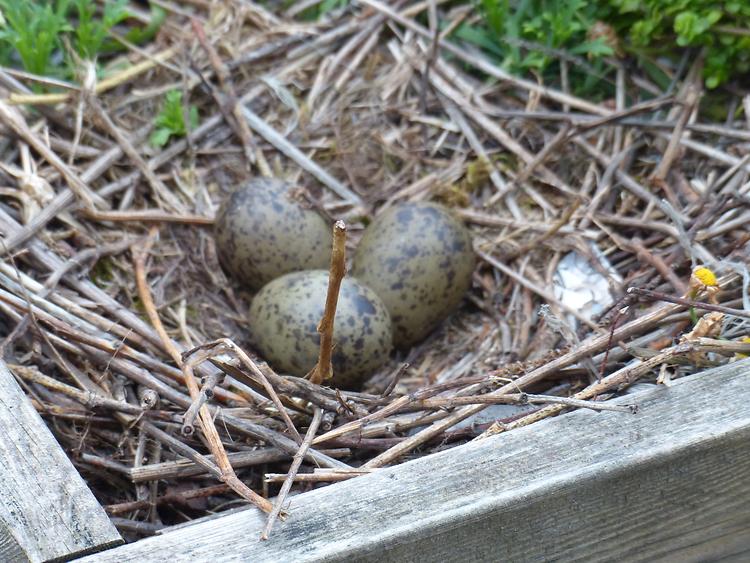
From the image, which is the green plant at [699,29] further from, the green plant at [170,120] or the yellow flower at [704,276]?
the green plant at [170,120]

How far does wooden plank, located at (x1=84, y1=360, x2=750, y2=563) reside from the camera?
1.51 meters

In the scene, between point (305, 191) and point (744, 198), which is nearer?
point (744, 198)

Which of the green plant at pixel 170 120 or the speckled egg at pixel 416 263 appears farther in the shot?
the green plant at pixel 170 120

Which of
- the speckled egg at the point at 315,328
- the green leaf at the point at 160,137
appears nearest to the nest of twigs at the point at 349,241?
the green leaf at the point at 160,137

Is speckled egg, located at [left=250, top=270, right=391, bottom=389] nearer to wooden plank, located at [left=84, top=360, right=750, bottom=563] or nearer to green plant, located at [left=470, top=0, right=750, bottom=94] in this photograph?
wooden plank, located at [left=84, top=360, right=750, bottom=563]

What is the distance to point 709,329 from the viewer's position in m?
1.84

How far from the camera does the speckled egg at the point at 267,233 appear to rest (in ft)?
8.54

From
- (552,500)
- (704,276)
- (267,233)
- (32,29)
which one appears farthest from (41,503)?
(32,29)

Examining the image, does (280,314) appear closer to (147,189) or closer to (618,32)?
(147,189)

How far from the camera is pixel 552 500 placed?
158 centimetres

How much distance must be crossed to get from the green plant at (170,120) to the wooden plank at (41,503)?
1.32m

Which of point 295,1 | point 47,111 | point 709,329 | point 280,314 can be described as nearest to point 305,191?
point 280,314

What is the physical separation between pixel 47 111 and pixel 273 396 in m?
1.45

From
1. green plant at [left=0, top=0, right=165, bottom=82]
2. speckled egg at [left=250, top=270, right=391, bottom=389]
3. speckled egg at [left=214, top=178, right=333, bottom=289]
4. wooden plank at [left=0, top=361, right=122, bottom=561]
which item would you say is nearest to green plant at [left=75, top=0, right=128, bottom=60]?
green plant at [left=0, top=0, right=165, bottom=82]
